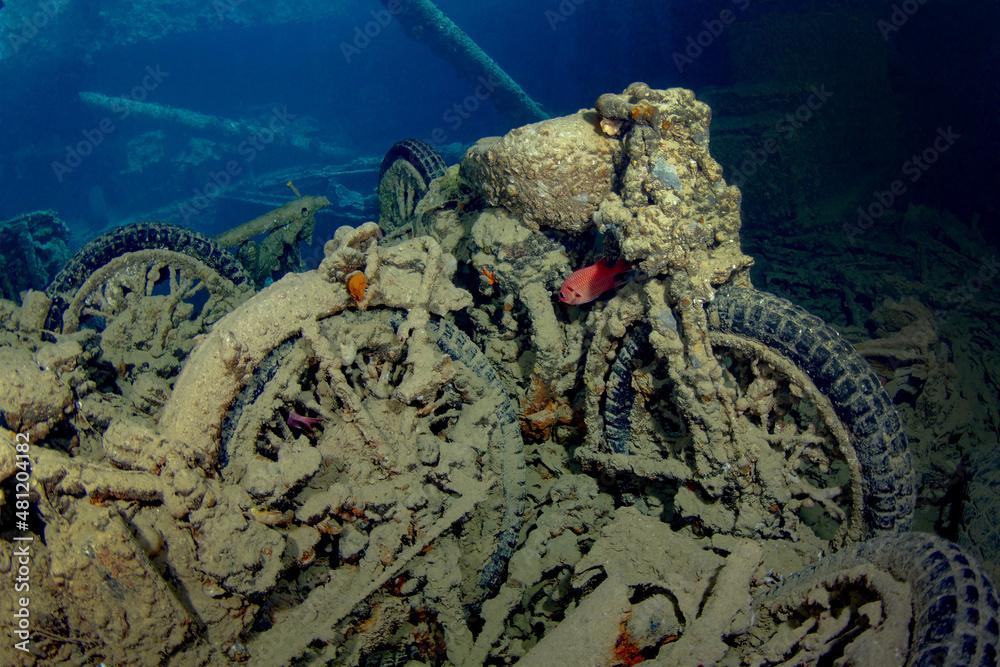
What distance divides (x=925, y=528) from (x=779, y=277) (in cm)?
540

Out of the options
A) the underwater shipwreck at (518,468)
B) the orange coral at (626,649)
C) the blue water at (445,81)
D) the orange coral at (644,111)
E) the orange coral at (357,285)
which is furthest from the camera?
the blue water at (445,81)

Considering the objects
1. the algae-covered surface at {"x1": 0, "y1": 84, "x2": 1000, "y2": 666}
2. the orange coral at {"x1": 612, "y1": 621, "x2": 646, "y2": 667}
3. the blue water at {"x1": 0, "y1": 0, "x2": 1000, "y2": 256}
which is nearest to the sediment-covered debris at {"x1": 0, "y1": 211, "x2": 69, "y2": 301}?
the algae-covered surface at {"x1": 0, "y1": 84, "x2": 1000, "y2": 666}

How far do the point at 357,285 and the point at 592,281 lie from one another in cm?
150

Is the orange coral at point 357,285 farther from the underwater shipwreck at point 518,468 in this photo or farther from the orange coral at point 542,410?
the orange coral at point 542,410

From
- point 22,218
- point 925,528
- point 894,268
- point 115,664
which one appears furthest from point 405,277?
point 22,218

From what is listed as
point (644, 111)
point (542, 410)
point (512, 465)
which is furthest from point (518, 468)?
point (644, 111)

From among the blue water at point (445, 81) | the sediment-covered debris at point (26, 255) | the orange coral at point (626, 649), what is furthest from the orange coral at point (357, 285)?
the sediment-covered debris at point (26, 255)

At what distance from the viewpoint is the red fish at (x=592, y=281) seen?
10.4 ft

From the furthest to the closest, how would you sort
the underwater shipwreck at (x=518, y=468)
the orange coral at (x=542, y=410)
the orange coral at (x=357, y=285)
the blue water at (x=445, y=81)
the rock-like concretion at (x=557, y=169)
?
the blue water at (x=445, y=81), the orange coral at (x=542, y=410), the rock-like concretion at (x=557, y=169), the orange coral at (x=357, y=285), the underwater shipwreck at (x=518, y=468)

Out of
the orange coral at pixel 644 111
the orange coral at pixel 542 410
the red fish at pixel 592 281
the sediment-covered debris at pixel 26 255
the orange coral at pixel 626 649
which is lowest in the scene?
the orange coral at pixel 626 649

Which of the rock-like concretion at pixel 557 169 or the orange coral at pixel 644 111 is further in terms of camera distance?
the rock-like concretion at pixel 557 169

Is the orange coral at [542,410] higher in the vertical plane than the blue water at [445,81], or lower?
lower

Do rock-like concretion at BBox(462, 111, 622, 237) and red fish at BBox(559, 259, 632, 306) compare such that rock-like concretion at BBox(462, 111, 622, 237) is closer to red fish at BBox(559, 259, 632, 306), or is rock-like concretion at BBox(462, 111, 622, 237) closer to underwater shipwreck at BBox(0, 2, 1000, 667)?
underwater shipwreck at BBox(0, 2, 1000, 667)

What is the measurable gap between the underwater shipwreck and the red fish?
13 millimetres
